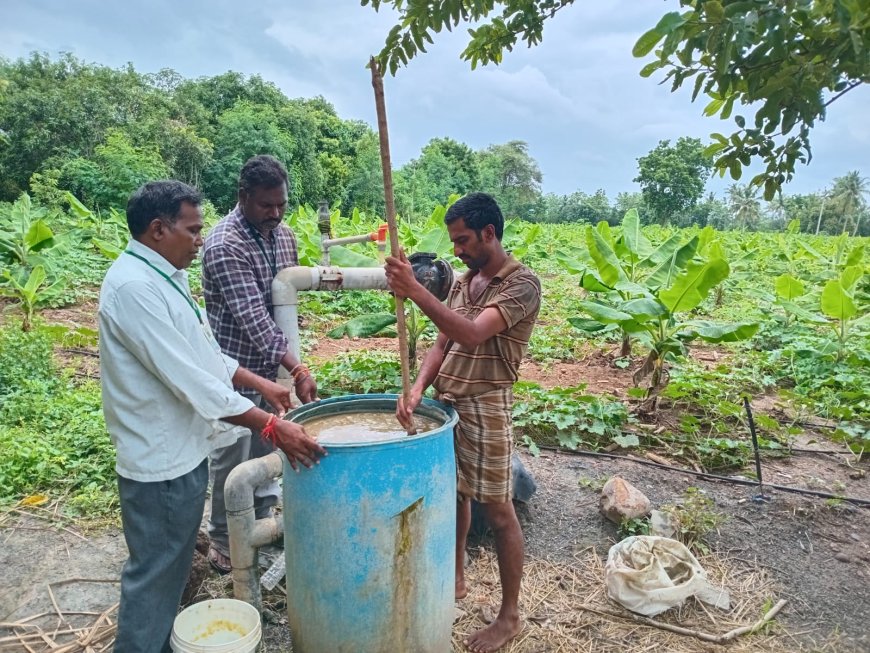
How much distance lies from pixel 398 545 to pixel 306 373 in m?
1.05

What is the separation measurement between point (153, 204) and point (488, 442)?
154 centimetres

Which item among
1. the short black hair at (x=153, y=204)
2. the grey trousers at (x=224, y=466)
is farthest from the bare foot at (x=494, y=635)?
the short black hair at (x=153, y=204)

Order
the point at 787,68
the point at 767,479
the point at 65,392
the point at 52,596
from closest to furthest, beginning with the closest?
the point at 787,68, the point at 52,596, the point at 767,479, the point at 65,392

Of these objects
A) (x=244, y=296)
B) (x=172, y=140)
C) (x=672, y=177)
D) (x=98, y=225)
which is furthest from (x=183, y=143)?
(x=672, y=177)

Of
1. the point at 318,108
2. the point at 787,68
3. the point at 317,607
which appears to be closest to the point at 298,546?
the point at 317,607

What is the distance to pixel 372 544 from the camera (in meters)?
1.99

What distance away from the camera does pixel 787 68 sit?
1432 mm

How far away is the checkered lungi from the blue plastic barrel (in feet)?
0.98

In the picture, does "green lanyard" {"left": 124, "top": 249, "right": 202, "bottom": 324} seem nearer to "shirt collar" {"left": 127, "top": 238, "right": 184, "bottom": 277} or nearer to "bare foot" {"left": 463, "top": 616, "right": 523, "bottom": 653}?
"shirt collar" {"left": 127, "top": 238, "right": 184, "bottom": 277}

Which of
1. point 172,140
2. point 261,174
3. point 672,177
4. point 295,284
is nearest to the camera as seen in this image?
point 261,174

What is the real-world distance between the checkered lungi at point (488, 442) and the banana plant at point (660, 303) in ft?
8.18

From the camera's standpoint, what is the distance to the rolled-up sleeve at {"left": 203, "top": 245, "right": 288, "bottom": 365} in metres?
2.73

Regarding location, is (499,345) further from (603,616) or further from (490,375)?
(603,616)

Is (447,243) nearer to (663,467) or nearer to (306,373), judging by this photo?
(663,467)
